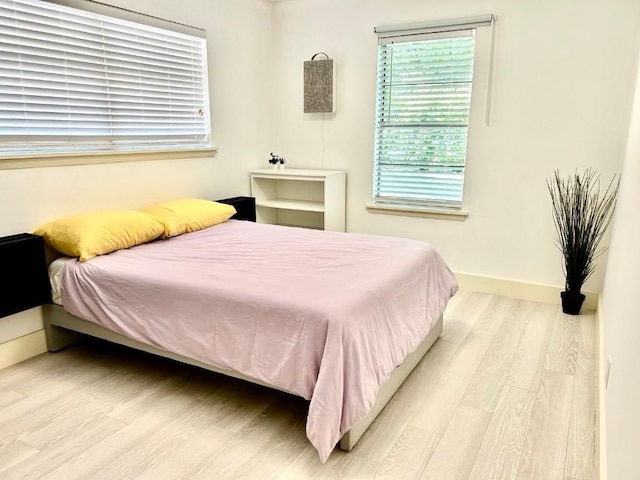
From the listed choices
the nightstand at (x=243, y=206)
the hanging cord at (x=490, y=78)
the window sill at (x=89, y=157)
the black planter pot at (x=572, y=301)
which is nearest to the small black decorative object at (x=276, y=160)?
the nightstand at (x=243, y=206)

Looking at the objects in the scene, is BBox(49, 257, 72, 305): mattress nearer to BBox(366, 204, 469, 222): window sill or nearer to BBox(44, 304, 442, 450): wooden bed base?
BBox(44, 304, 442, 450): wooden bed base

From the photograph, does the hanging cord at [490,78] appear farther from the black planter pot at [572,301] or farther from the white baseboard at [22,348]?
the white baseboard at [22,348]

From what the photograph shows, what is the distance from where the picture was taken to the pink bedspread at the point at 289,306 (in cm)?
188

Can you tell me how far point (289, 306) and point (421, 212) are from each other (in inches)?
94.1

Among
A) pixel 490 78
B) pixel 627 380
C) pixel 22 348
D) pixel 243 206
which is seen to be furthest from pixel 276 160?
pixel 627 380

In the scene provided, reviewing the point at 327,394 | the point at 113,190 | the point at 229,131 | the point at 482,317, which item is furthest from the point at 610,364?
the point at 229,131

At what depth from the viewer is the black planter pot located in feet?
11.2

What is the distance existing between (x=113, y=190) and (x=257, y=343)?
1.80 m

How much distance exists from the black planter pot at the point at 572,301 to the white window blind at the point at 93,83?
3.06 m

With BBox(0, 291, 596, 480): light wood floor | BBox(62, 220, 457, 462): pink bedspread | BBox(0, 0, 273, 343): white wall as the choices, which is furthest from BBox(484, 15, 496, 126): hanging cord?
BBox(0, 0, 273, 343): white wall

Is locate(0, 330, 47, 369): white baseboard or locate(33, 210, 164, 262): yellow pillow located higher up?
locate(33, 210, 164, 262): yellow pillow

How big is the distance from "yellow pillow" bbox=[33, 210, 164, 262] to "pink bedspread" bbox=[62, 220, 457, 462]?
62 millimetres

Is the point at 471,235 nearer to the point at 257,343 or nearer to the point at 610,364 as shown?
the point at 610,364

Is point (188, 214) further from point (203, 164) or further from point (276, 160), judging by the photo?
point (276, 160)
